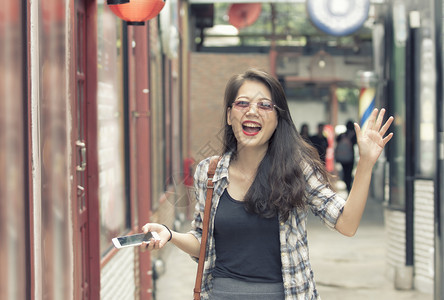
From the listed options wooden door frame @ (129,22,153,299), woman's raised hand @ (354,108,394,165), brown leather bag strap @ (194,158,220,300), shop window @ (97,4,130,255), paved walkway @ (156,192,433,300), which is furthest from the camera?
paved walkway @ (156,192,433,300)

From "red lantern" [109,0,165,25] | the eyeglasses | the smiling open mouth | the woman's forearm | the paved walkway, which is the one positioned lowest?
the paved walkway

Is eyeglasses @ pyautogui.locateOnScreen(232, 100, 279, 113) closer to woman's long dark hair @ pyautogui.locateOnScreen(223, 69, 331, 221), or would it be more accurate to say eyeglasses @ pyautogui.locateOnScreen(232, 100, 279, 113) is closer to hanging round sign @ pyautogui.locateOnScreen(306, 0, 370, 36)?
woman's long dark hair @ pyautogui.locateOnScreen(223, 69, 331, 221)

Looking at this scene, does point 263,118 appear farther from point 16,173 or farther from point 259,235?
point 16,173

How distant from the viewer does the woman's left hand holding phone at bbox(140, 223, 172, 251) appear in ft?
9.08

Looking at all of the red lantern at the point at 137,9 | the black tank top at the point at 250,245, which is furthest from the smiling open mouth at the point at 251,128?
the red lantern at the point at 137,9

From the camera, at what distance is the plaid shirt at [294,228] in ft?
9.21

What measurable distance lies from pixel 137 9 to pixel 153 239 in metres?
2.13

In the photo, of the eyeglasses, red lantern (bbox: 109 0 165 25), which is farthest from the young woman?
red lantern (bbox: 109 0 165 25)

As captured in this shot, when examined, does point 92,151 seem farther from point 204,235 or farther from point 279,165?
point 279,165

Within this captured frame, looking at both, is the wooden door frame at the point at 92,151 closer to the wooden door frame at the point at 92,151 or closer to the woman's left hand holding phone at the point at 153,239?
the wooden door frame at the point at 92,151

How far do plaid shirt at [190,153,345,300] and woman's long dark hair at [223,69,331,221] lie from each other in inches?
1.8

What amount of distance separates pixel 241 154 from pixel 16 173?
3.12 ft

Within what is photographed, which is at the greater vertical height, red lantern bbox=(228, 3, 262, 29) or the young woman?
red lantern bbox=(228, 3, 262, 29)

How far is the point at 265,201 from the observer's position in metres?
2.84
